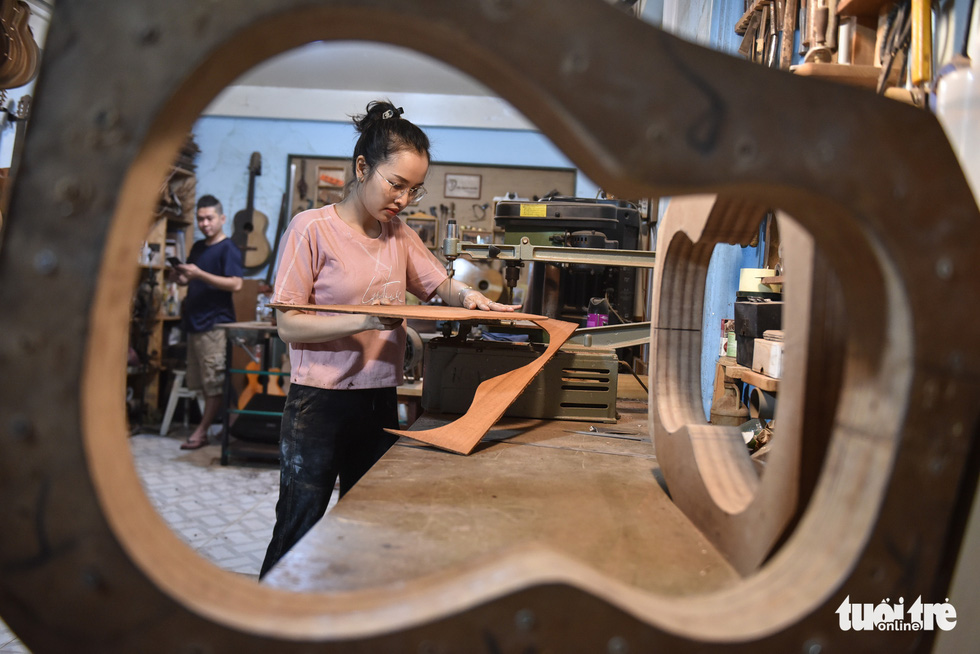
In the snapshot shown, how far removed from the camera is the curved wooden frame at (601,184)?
Answer: 0.54 meters

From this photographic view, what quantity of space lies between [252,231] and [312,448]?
5.33 metres

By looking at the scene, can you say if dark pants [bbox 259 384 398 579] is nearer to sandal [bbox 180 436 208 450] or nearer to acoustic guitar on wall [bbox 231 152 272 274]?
sandal [bbox 180 436 208 450]

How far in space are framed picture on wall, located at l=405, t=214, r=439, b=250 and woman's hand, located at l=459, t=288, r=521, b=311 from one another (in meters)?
3.97

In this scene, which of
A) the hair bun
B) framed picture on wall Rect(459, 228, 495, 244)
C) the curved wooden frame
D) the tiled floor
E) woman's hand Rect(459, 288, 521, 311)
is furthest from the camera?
framed picture on wall Rect(459, 228, 495, 244)

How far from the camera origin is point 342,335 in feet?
5.20

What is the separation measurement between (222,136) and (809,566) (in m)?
7.12

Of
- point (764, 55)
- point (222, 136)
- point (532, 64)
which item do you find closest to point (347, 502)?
point (532, 64)

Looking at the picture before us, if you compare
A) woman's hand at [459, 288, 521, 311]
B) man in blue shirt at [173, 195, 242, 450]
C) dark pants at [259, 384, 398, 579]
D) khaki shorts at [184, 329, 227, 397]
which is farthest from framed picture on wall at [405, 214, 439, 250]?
dark pants at [259, 384, 398, 579]

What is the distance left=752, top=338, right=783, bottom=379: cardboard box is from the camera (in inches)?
72.8

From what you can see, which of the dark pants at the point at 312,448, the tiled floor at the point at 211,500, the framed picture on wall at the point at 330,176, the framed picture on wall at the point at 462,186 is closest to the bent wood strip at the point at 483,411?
the dark pants at the point at 312,448

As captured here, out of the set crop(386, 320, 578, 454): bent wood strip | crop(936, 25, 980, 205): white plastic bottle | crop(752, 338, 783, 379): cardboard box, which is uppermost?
crop(936, 25, 980, 205): white plastic bottle

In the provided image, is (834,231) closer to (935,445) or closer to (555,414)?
(935,445)

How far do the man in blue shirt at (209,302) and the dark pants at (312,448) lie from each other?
3159 mm

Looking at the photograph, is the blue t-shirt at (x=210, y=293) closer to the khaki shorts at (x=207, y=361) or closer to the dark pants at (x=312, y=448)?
the khaki shorts at (x=207, y=361)
